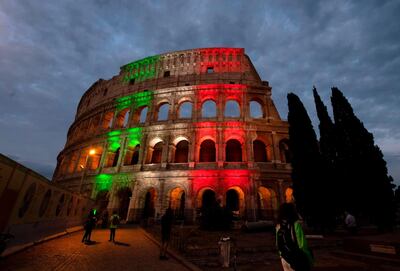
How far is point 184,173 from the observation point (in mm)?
19609

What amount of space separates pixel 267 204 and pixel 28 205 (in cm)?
1887

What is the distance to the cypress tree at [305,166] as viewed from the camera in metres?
13.4

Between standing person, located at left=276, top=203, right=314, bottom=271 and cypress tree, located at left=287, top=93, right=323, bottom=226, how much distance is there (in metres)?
12.3

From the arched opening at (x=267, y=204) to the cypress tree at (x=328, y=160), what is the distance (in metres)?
6.52

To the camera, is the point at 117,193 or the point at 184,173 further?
the point at 117,193

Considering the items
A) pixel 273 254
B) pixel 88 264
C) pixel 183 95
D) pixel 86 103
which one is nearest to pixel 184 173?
pixel 183 95

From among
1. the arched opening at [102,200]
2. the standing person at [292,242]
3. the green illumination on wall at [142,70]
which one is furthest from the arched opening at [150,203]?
the standing person at [292,242]

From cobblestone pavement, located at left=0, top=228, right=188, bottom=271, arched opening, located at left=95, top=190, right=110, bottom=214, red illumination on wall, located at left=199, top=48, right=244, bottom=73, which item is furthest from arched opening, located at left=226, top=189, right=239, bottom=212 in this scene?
cobblestone pavement, located at left=0, top=228, right=188, bottom=271

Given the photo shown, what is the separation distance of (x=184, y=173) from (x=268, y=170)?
8.32 metres

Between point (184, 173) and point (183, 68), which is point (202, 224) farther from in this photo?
point (183, 68)

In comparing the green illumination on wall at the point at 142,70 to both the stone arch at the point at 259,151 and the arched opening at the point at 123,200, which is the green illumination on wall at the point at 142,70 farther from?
the stone arch at the point at 259,151

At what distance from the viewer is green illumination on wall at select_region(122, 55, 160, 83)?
27219 millimetres

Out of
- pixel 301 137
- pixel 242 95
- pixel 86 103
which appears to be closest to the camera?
pixel 301 137

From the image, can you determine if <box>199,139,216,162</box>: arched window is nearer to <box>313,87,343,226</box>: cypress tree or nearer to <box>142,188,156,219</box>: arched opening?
<box>142,188,156,219</box>: arched opening
